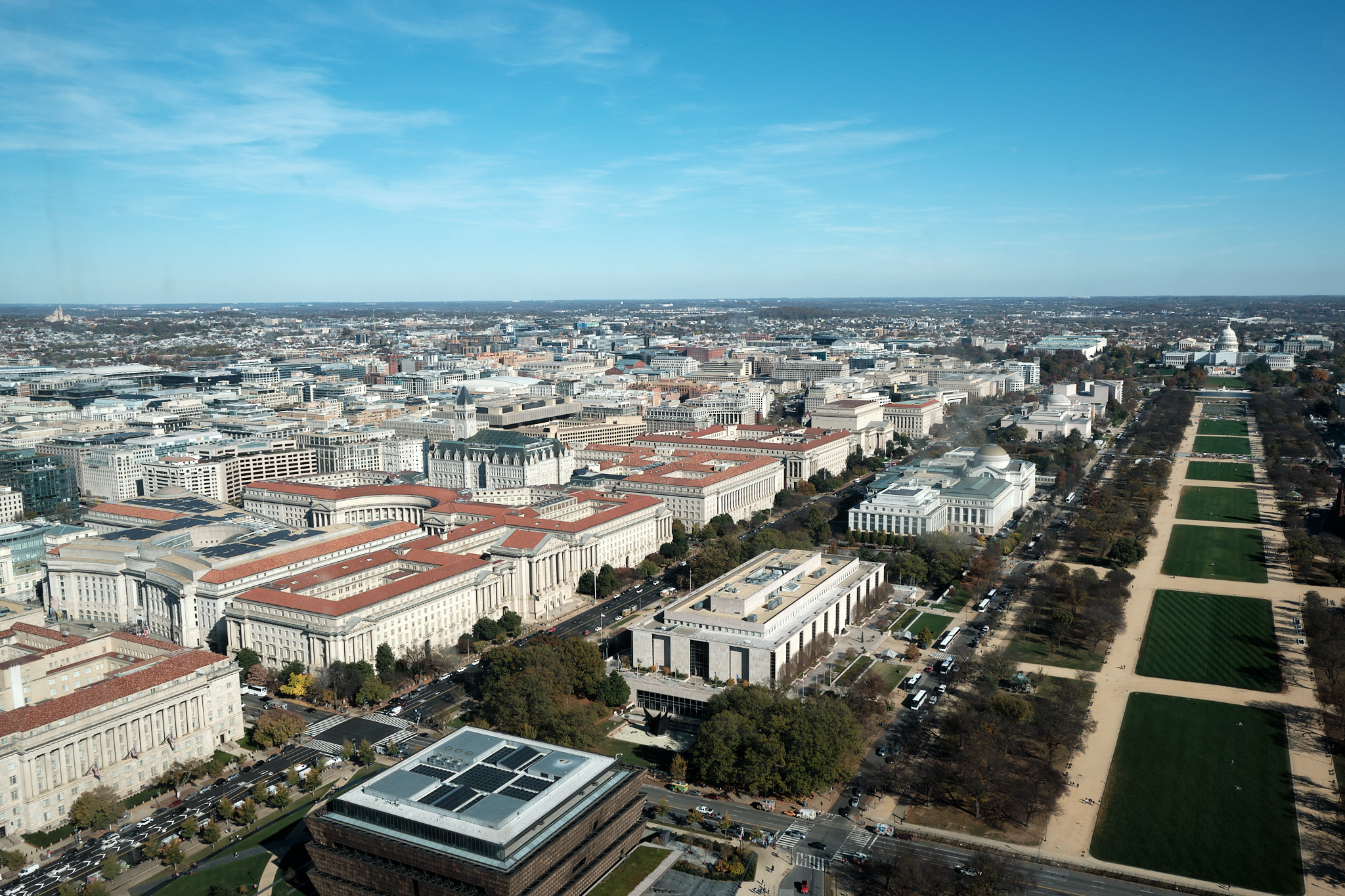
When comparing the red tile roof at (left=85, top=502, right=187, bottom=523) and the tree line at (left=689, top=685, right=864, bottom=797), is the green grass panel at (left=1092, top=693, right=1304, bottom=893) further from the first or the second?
the red tile roof at (left=85, top=502, right=187, bottom=523)

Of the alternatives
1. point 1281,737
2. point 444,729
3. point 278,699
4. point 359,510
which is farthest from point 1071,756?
point 359,510

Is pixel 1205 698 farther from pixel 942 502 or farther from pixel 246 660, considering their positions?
pixel 246 660

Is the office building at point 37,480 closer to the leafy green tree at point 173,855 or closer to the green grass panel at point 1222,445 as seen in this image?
the leafy green tree at point 173,855

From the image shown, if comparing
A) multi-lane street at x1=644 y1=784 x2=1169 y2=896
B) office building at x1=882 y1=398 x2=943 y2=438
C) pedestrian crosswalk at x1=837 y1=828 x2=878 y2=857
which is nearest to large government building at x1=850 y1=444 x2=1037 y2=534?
office building at x1=882 y1=398 x2=943 y2=438

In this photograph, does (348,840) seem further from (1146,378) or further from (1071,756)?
(1146,378)

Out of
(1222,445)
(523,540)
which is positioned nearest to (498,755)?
(523,540)

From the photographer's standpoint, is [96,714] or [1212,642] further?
[1212,642]
